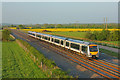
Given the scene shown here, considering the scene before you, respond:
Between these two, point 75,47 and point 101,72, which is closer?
point 101,72

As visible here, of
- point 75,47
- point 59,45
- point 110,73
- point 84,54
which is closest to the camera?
point 110,73

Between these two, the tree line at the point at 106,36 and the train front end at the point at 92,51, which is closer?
the train front end at the point at 92,51

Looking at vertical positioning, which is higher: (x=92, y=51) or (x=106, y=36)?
(x=106, y=36)

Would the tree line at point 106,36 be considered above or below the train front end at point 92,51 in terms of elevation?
above

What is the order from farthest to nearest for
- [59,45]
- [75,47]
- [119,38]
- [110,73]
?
[119,38]
[59,45]
[75,47]
[110,73]

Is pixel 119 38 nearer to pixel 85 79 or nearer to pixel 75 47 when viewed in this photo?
pixel 75 47

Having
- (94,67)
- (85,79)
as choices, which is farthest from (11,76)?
(94,67)

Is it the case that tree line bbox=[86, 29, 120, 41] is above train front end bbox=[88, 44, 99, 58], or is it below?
above

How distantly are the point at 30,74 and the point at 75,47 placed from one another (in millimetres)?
10567

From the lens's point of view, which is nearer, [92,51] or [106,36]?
[92,51]

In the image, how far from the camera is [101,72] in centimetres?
1521

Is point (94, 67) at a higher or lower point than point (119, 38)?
lower

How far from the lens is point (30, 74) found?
1501cm

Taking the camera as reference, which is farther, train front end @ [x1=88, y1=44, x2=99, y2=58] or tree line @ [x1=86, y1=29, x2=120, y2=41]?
tree line @ [x1=86, y1=29, x2=120, y2=41]
